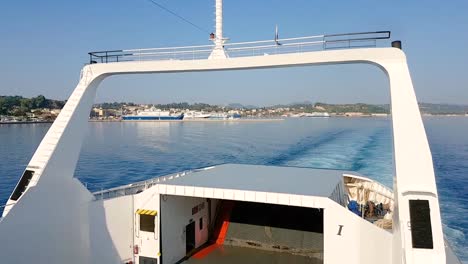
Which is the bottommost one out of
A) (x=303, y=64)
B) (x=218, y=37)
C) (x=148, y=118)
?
(x=148, y=118)

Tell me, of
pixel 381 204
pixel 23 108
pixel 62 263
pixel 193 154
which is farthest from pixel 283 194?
Answer: pixel 23 108

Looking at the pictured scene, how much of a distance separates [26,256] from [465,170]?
28.0 m

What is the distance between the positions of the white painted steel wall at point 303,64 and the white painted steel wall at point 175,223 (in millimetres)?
1931

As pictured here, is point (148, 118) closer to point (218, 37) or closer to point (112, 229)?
point (112, 229)

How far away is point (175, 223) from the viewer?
995 cm

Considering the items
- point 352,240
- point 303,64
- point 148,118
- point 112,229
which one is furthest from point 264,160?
point 148,118

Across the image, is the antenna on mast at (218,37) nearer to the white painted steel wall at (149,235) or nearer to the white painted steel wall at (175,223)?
the white painted steel wall at (149,235)

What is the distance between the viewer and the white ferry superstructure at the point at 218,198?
20.0 ft

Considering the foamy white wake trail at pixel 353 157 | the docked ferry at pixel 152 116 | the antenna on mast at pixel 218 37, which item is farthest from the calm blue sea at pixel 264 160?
the docked ferry at pixel 152 116

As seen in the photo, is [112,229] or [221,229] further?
[221,229]

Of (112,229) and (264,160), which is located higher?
(112,229)

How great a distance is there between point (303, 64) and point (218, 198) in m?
3.78

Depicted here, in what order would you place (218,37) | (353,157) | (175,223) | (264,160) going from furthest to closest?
1. (264,160)
2. (353,157)
3. (175,223)
4. (218,37)

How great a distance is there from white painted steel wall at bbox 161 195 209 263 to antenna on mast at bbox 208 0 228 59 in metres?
A: 3.85
